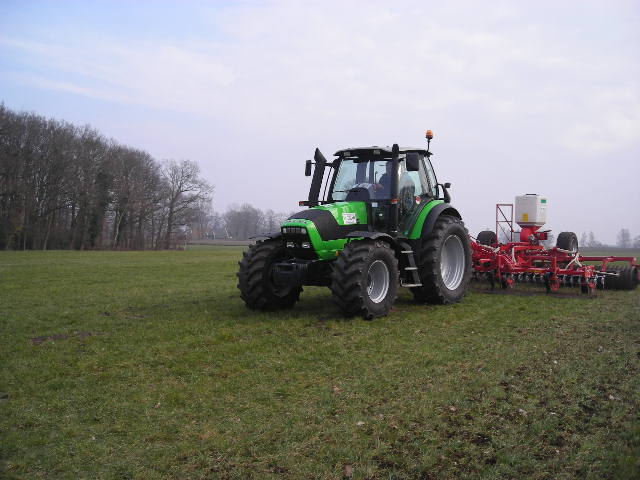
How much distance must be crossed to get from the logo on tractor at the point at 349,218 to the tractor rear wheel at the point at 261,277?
115 cm

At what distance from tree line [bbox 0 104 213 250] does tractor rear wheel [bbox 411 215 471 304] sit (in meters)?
43.7

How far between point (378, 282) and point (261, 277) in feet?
6.30

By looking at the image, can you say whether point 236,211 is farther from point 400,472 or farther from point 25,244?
point 400,472

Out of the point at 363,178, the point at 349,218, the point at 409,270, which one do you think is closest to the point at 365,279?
the point at 349,218

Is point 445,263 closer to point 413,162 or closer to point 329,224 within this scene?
point 413,162

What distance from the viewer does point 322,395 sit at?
17.2 feet

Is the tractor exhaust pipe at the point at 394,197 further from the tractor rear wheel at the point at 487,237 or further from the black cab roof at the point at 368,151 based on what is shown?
the tractor rear wheel at the point at 487,237

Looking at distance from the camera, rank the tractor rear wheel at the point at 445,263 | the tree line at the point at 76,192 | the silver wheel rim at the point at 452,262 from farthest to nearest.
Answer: the tree line at the point at 76,192
the silver wheel rim at the point at 452,262
the tractor rear wheel at the point at 445,263

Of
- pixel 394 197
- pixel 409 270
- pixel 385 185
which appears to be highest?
pixel 385 185

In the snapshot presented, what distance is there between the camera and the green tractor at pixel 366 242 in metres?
8.57

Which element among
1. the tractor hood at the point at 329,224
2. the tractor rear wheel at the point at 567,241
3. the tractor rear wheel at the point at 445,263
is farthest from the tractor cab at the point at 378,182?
the tractor rear wheel at the point at 567,241

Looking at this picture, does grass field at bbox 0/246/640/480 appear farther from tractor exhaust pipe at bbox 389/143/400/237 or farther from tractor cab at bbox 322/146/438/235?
tractor cab at bbox 322/146/438/235

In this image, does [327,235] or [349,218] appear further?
A: [349,218]

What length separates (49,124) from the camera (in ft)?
164
